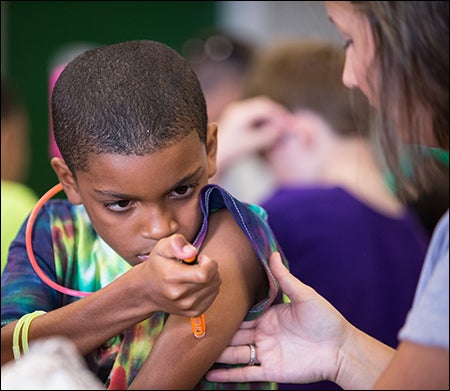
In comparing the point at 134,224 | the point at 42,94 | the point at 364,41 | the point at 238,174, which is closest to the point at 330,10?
the point at 364,41

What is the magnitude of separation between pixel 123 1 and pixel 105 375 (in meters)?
3.52

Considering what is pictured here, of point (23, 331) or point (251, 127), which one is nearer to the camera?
point (23, 331)

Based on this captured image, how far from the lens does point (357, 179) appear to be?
5.89 ft

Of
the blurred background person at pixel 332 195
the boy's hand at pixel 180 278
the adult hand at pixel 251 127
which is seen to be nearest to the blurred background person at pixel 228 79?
the adult hand at pixel 251 127

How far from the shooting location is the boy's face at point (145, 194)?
89 centimetres

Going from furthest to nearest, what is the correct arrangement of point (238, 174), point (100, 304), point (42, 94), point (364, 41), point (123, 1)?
point (123, 1)
point (42, 94)
point (238, 174)
point (364, 41)
point (100, 304)

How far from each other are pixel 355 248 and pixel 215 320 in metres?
0.76

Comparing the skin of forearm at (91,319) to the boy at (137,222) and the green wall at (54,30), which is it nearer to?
the boy at (137,222)

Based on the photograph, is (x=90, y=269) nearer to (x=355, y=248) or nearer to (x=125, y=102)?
(x=125, y=102)

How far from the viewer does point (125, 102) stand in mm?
883

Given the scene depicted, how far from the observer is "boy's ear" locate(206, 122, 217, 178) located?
39.8 inches

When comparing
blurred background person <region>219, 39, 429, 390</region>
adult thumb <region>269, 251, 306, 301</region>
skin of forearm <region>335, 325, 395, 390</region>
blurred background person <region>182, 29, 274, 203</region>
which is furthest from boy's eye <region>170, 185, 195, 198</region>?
blurred background person <region>182, 29, 274, 203</region>

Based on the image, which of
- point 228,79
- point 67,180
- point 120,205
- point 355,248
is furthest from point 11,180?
point 228,79

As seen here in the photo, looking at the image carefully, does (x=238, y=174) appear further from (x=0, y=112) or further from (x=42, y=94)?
(x=42, y=94)
